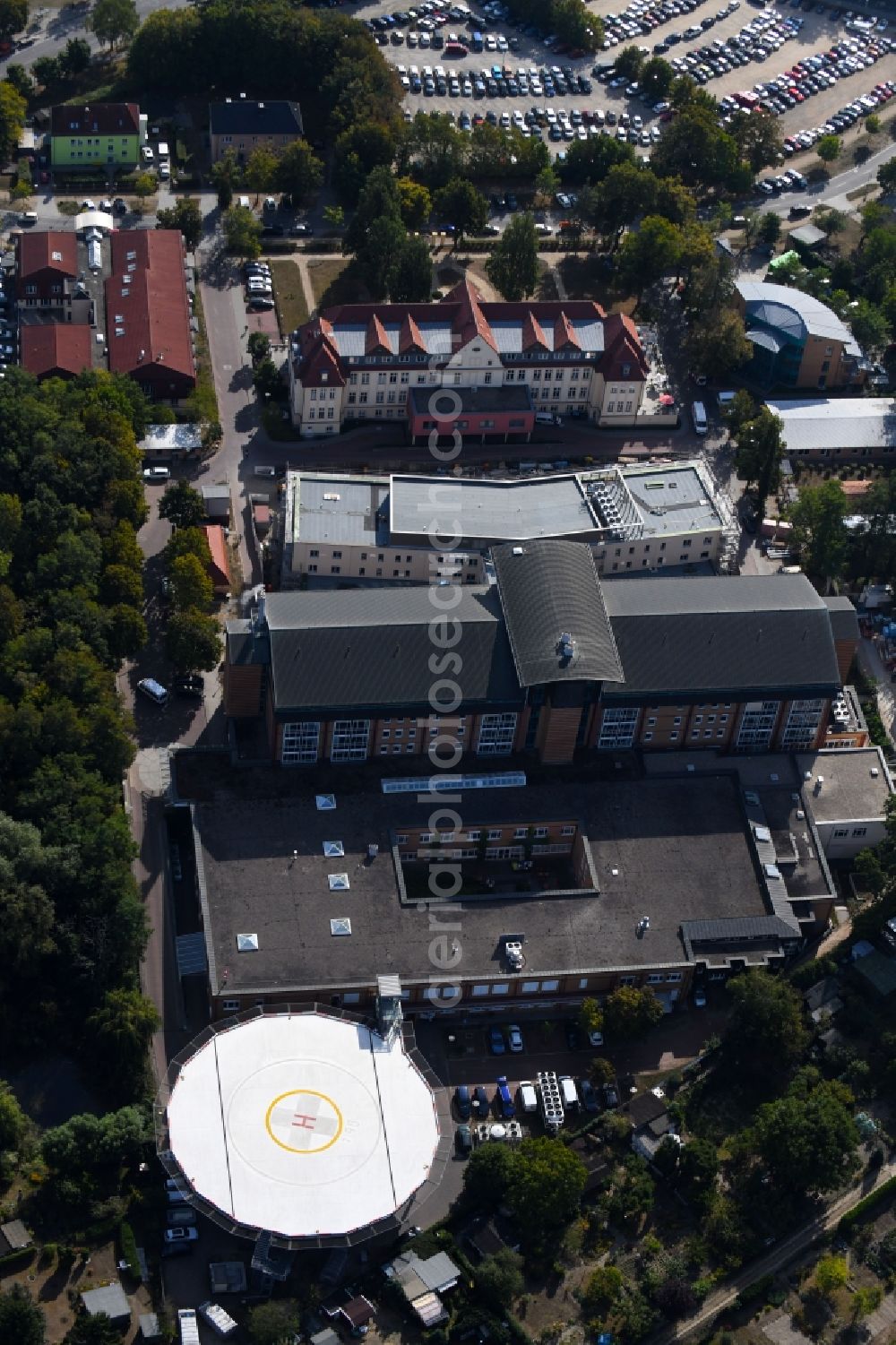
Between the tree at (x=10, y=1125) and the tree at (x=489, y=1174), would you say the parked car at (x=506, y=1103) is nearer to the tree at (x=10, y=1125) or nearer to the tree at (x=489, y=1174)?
the tree at (x=489, y=1174)

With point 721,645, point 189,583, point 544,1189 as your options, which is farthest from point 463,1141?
point 189,583

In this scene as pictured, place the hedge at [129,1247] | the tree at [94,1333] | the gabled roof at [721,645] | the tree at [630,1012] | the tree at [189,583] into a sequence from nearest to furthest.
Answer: the tree at [94,1333]
the hedge at [129,1247]
the tree at [630,1012]
the gabled roof at [721,645]
the tree at [189,583]

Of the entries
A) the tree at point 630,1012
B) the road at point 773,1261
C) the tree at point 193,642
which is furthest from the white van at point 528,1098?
the tree at point 193,642

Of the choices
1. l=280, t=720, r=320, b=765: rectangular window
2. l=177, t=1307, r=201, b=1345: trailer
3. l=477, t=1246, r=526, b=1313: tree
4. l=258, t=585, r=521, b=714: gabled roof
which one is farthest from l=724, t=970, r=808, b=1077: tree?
l=177, t=1307, r=201, b=1345: trailer

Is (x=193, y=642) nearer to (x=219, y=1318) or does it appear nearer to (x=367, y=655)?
(x=367, y=655)

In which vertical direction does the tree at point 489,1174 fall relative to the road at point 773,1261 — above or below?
above

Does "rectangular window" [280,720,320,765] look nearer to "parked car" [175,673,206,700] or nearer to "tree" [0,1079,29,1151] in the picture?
"parked car" [175,673,206,700]
